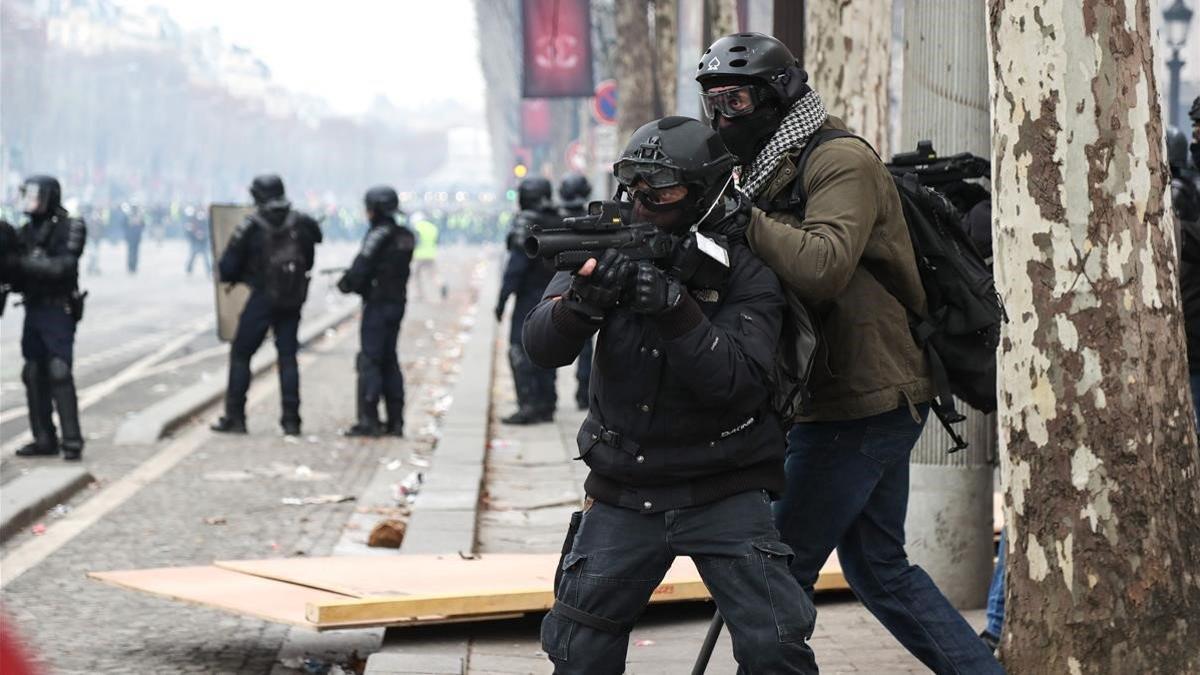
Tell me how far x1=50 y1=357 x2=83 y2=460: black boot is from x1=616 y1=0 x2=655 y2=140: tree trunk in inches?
472

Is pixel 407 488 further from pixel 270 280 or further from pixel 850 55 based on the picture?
pixel 850 55

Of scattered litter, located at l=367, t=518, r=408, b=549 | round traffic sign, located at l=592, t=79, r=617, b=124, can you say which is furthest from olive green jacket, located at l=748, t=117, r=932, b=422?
round traffic sign, located at l=592, t=79, r=617, b=124

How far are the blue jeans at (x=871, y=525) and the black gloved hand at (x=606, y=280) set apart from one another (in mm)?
922

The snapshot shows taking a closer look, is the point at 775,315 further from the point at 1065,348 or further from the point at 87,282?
the point at 87,282

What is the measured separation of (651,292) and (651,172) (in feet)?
1.04

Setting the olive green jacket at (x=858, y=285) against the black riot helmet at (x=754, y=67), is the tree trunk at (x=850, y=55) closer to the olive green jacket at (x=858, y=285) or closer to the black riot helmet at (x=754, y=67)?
the olive green jacket at (x=858, y=285)

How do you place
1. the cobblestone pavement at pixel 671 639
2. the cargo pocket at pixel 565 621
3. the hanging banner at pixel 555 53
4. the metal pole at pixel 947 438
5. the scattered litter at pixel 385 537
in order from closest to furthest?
the cargo pocket at pixel 565 621 < the cobblestone pavement at pixel 671 639 < the metal pole at pixel 947 438 < the scattered litter at pixel 385 537 < the hanging banner at pixel 555 53

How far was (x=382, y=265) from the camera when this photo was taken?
44.2 ft

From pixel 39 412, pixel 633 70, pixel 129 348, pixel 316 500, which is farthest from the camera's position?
pixel 633 70

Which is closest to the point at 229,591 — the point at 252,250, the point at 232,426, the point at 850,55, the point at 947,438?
Result: the point at 947,438

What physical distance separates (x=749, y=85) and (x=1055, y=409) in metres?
1.13

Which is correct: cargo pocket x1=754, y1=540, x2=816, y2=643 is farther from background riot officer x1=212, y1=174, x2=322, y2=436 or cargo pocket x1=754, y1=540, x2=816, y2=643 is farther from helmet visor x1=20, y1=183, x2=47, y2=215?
background riot officer x1=212, y1=174, x2=322, y2=436

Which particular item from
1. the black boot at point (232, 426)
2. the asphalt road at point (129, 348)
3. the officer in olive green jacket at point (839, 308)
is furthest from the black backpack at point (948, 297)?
the black boot at point (232, 426)

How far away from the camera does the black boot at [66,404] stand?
452 inches
